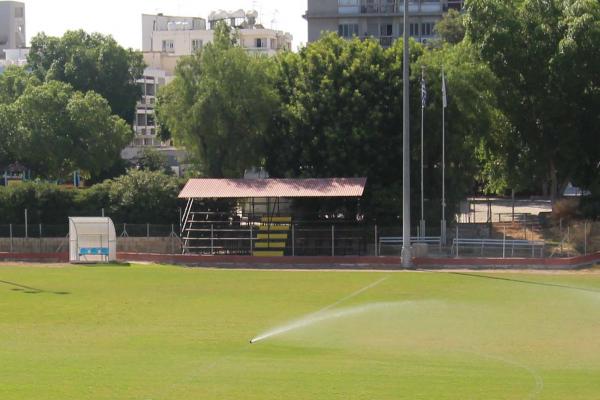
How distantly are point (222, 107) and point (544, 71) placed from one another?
19.6m

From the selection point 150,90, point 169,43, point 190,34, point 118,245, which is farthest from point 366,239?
point 169,43

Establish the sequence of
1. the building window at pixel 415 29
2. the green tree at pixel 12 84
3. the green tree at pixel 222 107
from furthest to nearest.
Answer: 1. the building window at pixel 415 29
2. the green tree at pixel 12 84
3. the green tree at pixel 222 107

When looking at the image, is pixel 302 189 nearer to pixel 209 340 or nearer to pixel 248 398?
pixel 209 340

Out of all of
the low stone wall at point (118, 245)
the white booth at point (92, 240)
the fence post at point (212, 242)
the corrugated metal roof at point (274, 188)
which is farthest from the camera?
the low stone wall at point (118, 245)

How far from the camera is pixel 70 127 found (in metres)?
82.1

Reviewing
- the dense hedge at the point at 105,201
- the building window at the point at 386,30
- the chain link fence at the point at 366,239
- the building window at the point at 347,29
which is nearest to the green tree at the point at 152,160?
the building window at the point at 347,29

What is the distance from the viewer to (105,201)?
206ft

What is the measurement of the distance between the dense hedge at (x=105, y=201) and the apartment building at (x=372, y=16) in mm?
61750

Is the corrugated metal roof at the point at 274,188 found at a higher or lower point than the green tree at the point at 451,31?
lower

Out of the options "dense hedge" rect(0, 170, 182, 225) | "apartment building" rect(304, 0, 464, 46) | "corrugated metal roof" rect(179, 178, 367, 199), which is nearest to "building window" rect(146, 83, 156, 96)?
"apartment building" rect(304, 0, 464, 46)

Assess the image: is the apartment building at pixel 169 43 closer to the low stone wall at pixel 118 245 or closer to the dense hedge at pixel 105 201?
the dense hedge at pixel 105 201

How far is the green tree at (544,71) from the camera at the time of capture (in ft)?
205

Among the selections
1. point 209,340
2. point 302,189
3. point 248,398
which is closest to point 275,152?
point 302,189

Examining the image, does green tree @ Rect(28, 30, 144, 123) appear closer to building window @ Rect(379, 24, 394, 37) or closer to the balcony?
the balcony
